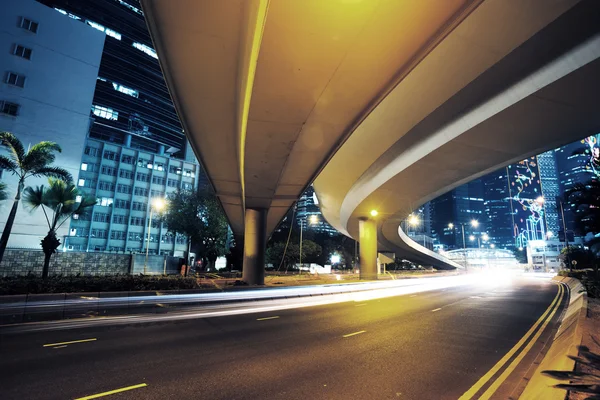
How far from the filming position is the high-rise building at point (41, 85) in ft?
119

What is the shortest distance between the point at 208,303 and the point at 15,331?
7874 millimetres

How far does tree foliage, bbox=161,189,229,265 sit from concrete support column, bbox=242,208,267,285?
22.6m

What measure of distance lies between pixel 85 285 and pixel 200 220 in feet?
106

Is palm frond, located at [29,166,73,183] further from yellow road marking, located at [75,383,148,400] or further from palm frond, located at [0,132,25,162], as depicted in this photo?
yellow road marking, located at [75,383,148,400]

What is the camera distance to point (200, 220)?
48.0 m

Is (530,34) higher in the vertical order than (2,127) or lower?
lower

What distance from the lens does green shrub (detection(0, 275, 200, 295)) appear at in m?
14.6

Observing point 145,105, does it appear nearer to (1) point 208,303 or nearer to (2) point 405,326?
(1) point 208,303

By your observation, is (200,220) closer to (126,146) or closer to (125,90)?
(126,146)

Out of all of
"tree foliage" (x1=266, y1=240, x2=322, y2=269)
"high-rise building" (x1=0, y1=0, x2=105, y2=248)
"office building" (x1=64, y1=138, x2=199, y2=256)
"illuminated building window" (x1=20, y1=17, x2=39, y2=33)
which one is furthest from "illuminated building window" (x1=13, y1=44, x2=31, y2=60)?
"tree foliage" (x1=266, y1=240, x2=322, y2=269)

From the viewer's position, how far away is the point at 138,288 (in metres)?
17.8

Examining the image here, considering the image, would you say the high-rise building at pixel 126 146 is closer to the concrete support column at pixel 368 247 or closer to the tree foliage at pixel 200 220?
the tree foliage at pixel 200 220

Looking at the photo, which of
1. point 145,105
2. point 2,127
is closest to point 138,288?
point 2,127

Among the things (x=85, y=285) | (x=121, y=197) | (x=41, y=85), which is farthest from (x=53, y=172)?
(x=121, y=197)
